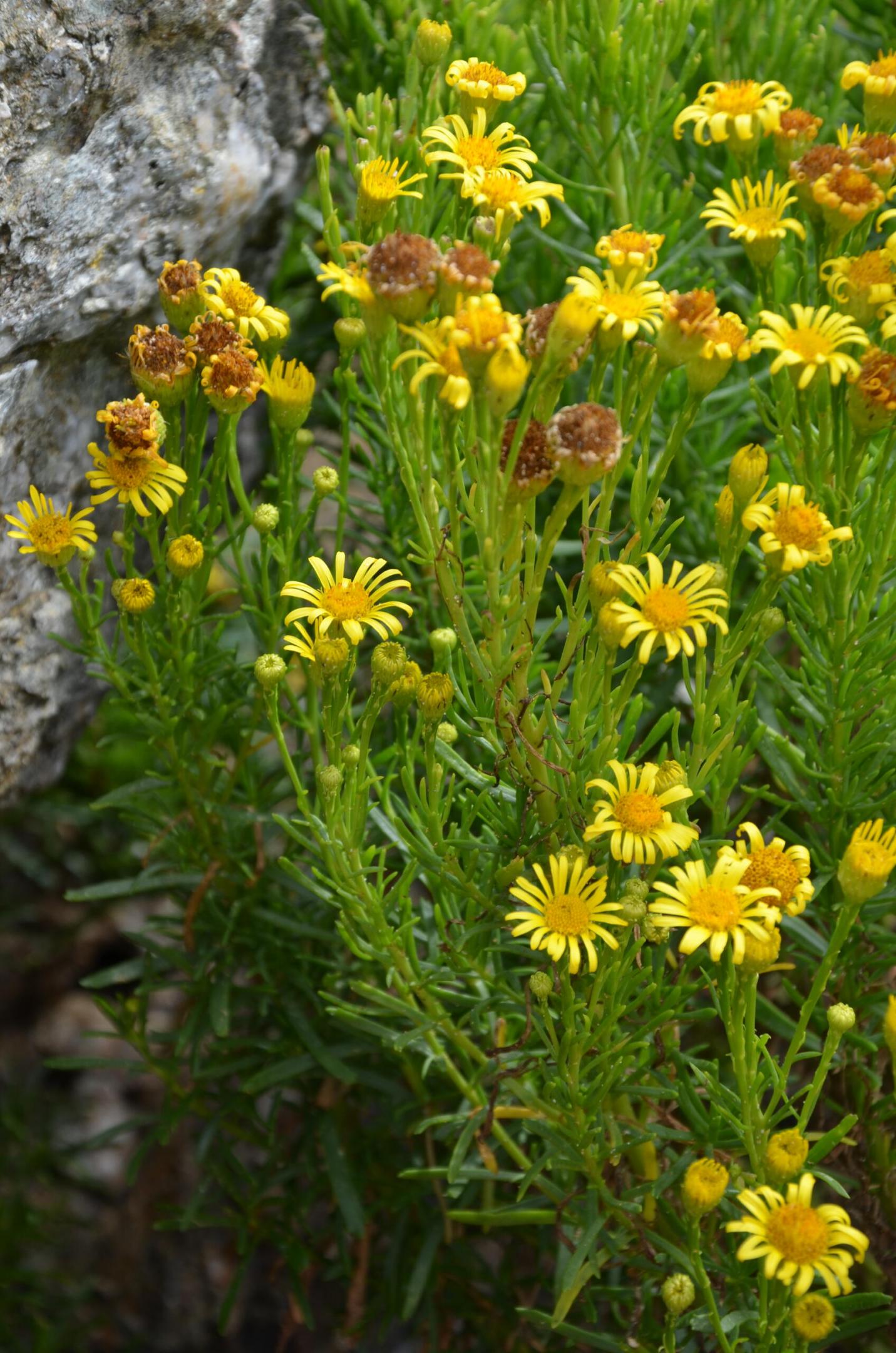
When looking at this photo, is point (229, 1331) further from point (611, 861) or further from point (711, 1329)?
point (611, 861)

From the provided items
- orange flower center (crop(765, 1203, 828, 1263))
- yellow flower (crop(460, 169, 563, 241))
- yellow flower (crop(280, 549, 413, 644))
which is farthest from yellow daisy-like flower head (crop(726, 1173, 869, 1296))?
yellow flower (crop(460, 169, 563, 241))

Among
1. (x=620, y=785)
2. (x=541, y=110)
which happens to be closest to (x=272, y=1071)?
(x=620, y=785)

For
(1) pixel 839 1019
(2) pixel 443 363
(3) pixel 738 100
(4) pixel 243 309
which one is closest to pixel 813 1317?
(1) pixel 839 1019

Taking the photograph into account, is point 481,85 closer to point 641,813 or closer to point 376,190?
point 376,190

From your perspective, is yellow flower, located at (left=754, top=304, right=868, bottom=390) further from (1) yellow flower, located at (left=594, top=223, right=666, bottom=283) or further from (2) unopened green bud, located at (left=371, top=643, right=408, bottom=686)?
(2) unopened green bud, located at (left=371, top=643, right=408, bottom=686)

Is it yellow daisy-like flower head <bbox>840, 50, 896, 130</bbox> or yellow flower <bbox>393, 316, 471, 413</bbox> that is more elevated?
yellow daisy-like flower head <bbox>840, 50, 896, 130</bbox>

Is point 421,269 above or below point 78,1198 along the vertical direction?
above
